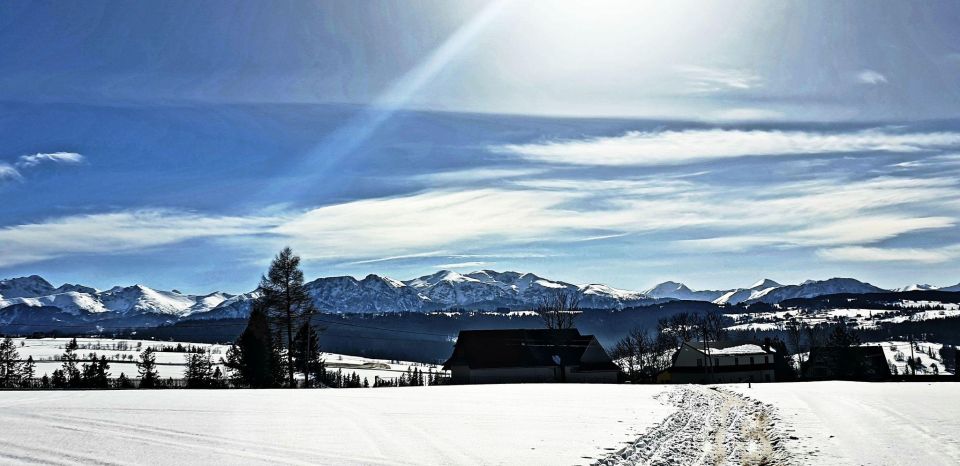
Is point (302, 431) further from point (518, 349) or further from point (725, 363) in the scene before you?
point (725, 363)

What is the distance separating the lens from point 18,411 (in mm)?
25984

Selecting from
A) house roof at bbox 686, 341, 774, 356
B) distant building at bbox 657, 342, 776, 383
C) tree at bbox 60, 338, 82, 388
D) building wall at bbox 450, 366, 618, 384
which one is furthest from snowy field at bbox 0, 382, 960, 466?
house roof at bbox 686, 341, 774, 356

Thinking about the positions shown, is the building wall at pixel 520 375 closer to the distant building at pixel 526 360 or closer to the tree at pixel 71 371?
the distant building at pixel 526 360

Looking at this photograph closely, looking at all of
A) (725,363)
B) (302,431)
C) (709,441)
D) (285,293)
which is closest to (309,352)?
(285,293)

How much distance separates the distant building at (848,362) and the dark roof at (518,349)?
47.2 metres

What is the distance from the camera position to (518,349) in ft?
288

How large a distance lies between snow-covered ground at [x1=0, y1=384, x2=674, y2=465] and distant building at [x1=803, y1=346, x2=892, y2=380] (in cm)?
9264

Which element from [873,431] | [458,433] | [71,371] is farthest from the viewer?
[71,371]

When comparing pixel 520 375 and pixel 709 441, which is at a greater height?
pixel 709 441

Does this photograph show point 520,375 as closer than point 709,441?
No

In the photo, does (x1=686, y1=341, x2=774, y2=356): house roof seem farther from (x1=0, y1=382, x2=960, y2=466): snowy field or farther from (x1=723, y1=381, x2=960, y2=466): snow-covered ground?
(x1=0, y1=382, x2=960, y2=466): snowy field

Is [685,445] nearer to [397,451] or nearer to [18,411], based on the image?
[397,451]

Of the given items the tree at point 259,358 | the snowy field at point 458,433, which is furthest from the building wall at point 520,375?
the snowy field at point 458,433

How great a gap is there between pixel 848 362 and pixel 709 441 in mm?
104833
